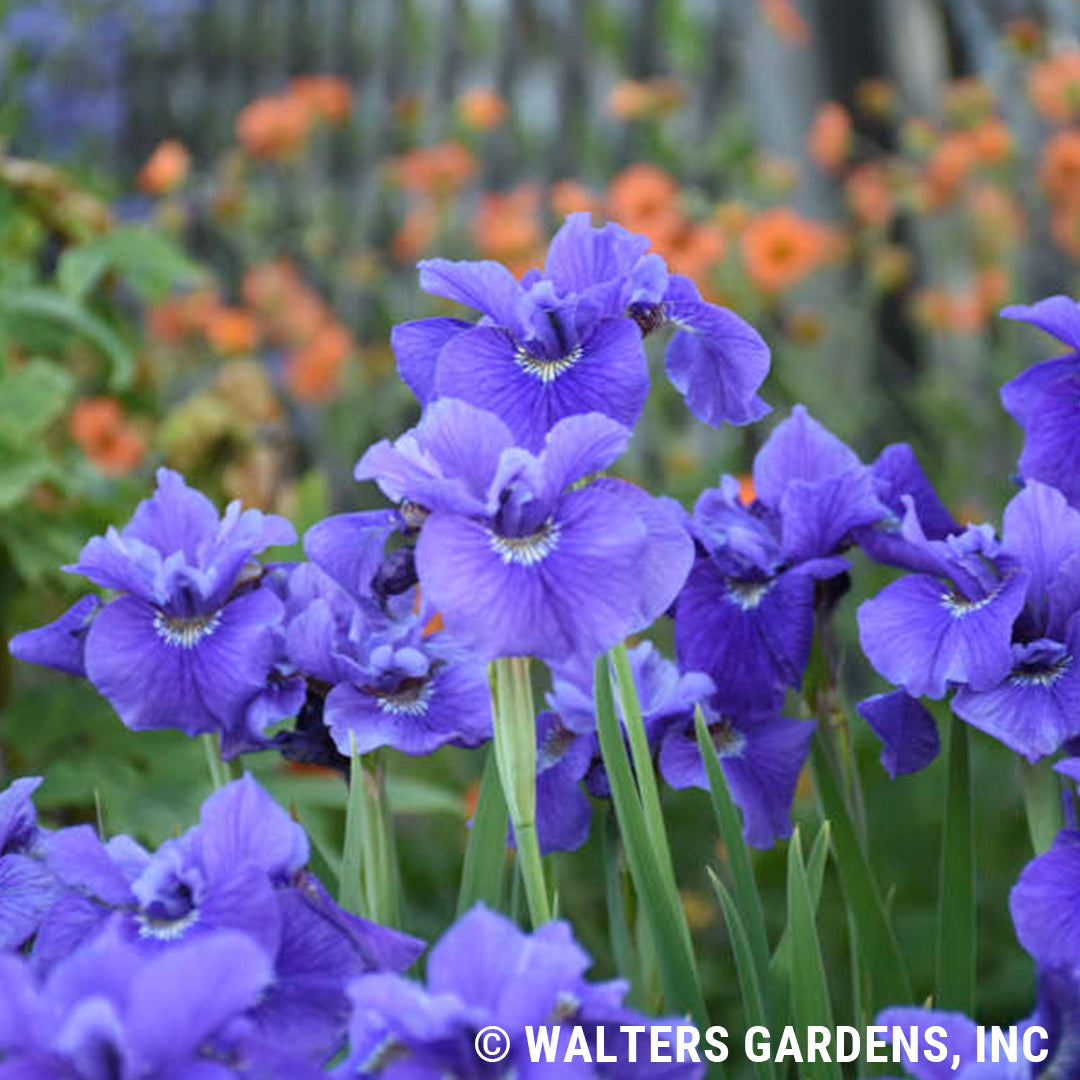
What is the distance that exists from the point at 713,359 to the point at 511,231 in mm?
1958

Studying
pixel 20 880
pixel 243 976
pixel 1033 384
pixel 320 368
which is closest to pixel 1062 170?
pixel 320 368

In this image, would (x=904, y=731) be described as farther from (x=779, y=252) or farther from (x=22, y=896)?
(x=779, y=252)

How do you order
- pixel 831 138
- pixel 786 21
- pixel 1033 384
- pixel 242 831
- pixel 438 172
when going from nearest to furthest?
pixel 242 831, pixel 1033 384, pixel 831 138, pixel 438 172, pixel 786 21

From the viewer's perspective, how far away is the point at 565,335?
631 mm

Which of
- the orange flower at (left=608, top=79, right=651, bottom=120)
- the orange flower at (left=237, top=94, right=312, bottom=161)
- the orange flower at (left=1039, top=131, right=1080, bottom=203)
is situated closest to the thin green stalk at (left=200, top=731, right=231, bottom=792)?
the orange flower at (left=1039, top=131, right=1080, bottom=203)

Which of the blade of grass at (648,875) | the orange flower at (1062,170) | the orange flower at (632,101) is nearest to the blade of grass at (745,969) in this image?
the blade of grass at (648,875)

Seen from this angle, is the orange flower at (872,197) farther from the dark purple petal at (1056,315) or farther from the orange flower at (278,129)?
the dark purple petal at (1056,315)

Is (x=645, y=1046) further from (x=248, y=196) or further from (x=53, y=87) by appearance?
(x=53, y=87)

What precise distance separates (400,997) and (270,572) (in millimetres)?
308

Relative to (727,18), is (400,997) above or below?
below

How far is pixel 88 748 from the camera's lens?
1.42 metres

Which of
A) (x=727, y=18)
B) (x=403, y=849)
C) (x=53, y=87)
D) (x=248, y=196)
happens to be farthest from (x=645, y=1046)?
(x=727, y=18)

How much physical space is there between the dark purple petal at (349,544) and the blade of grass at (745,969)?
0.58ft

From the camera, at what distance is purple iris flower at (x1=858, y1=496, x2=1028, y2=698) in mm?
630
